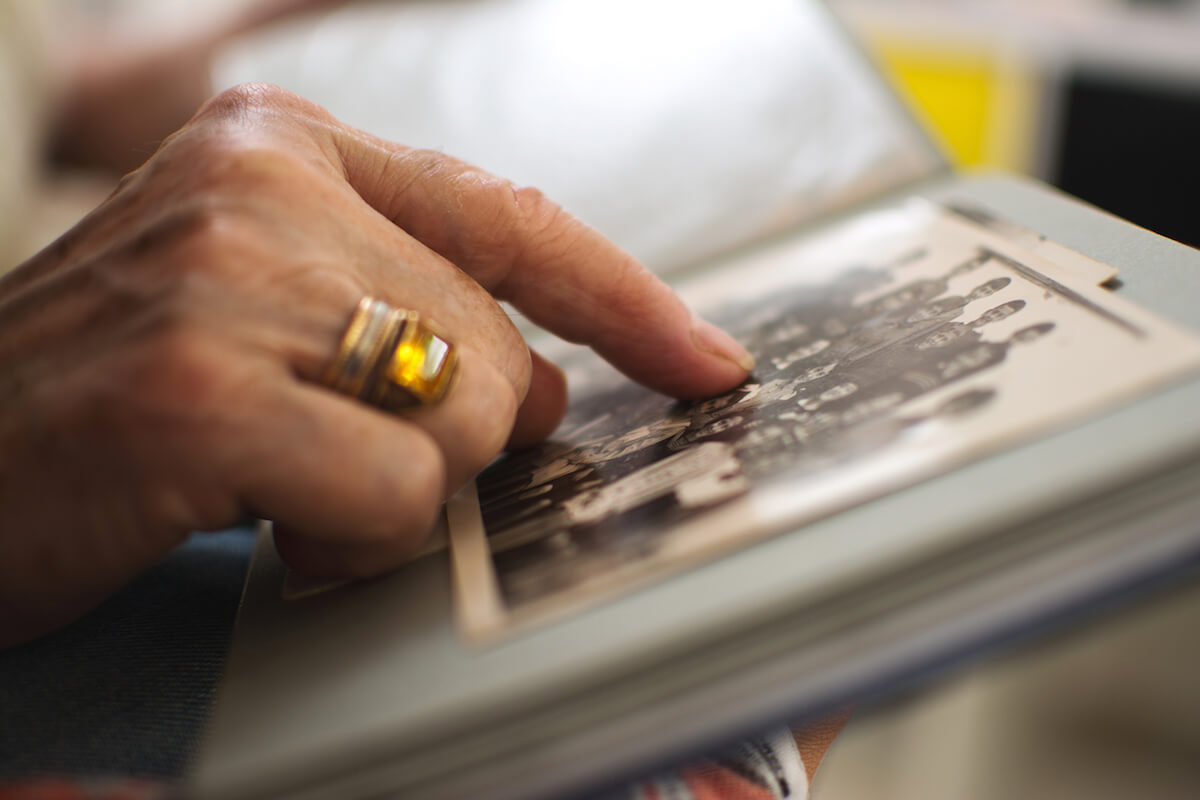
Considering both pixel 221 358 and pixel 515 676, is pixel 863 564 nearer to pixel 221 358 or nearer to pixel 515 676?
pixel 515 676

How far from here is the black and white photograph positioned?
0.30 m

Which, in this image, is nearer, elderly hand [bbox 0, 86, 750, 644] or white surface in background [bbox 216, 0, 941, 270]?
elderly hand [bbox 0, 86, 750, 644]

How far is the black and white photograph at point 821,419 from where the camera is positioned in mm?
298

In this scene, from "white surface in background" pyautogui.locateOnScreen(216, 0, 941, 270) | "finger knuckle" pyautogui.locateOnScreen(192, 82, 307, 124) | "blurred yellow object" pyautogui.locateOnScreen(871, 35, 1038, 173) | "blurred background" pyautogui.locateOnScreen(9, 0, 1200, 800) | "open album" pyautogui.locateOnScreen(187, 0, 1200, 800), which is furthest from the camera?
"blurred yellow object" pyautogui.locateOnScreen(871, 35, 1038, 173)

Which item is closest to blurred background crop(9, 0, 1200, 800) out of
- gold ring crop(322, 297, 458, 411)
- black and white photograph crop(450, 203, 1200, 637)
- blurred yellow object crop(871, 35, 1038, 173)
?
blurred yellow object crop(871, 35, 1038, 173)

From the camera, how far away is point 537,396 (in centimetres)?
44

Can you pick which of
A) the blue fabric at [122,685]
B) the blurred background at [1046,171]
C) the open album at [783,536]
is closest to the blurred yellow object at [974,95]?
the blurred background at [1046,171]

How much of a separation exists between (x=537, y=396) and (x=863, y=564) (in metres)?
0.21

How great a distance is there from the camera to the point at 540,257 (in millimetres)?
416

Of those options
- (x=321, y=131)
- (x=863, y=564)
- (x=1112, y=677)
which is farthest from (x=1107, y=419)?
(x=1112, y=677)

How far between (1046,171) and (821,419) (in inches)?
51.5

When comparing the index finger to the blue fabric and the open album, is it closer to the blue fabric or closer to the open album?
the open album

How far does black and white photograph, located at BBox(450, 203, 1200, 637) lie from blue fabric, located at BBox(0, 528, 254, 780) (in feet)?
0.42

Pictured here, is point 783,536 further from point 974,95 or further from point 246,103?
A: point 974,95
